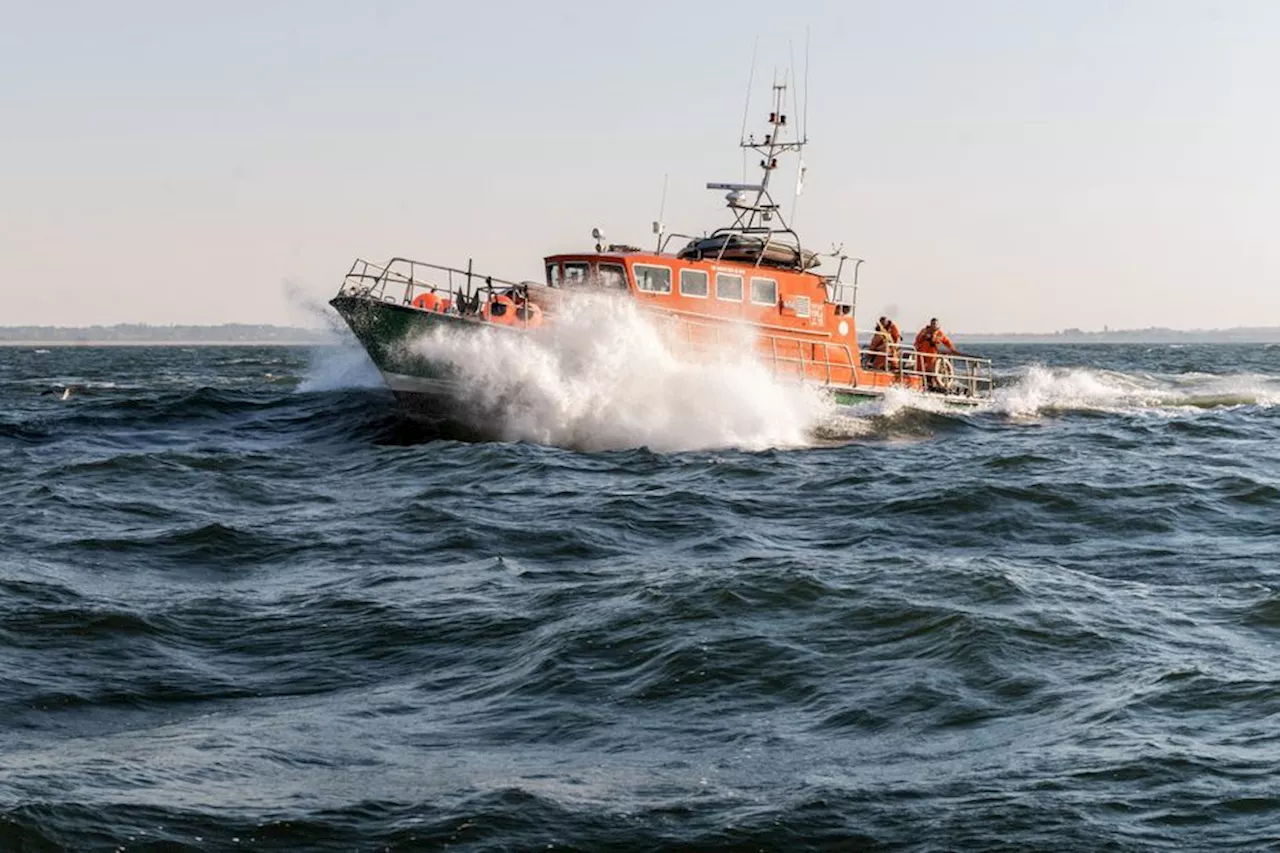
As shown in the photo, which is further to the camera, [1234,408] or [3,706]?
[1234,408]

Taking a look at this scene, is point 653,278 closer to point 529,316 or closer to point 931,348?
point 529,316

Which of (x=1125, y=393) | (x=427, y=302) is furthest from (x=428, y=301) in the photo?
(x=1125, y=393)

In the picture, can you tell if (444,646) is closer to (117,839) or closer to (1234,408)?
(117,839)

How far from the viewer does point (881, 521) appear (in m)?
14.2

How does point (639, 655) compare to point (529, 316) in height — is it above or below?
below

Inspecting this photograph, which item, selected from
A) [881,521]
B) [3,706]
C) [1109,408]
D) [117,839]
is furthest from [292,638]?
[1109,408]

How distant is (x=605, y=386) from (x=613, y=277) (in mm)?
1889

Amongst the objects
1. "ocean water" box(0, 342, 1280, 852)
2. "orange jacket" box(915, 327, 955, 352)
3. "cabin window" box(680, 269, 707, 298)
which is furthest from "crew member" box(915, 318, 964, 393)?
"ocean water" box(0, 342, 1280, 852)

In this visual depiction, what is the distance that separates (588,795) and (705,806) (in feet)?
1.83

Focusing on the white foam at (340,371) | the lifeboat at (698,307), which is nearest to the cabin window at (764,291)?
the lifeboat at (698,307)

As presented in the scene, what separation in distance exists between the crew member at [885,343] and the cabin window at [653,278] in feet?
17.2

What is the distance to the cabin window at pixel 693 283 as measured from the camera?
72.4 ft

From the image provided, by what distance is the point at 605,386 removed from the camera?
21.0 m

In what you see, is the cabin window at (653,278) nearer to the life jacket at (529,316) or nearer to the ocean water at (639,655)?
the life jacket at (529,316)
